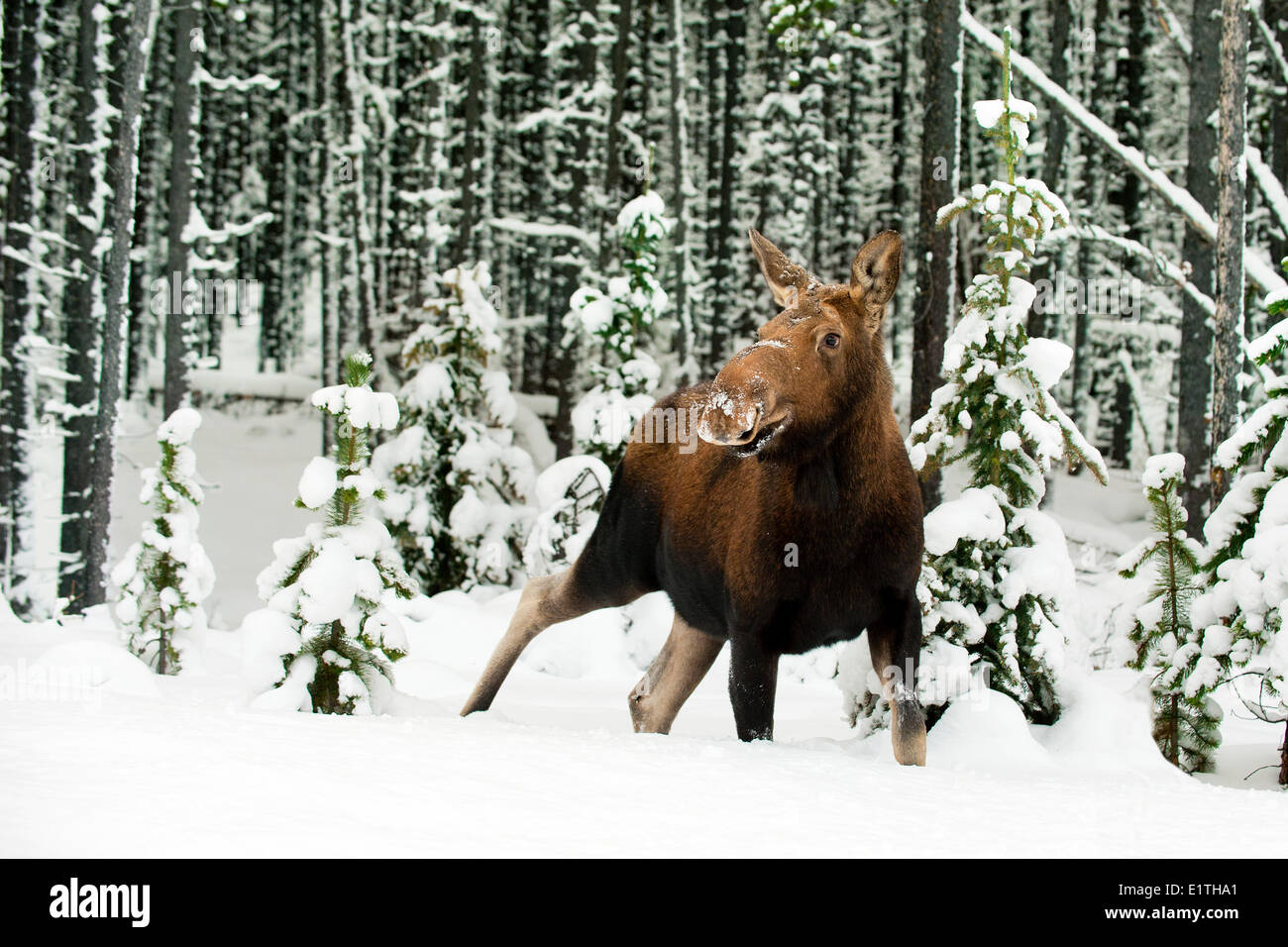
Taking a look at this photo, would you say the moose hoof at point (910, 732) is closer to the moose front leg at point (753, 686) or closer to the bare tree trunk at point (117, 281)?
the moose front leg at point (753, 686)

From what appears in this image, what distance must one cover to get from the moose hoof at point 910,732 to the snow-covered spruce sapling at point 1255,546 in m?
1.67

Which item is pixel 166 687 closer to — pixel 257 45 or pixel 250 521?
pixel 250 521

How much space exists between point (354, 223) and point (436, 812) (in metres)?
19.6

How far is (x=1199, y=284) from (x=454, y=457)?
918 cm

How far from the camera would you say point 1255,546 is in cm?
→ 539

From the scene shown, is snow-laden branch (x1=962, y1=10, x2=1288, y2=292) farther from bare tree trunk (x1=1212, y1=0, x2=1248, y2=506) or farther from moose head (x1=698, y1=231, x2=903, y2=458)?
moose head (x1=698, y1=231, x2=903, y2=458)

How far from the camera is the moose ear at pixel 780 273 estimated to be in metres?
5.31

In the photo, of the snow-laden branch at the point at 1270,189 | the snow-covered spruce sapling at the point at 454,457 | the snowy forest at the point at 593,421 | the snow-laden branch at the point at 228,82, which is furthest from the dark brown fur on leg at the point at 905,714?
the snow-laden branch at the point at 228,82

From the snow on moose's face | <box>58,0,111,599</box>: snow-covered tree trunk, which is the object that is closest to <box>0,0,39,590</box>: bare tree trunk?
<box>58,0,111,599</box>: snow-covered tree trunk

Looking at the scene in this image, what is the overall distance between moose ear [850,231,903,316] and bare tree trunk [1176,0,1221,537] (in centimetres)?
703

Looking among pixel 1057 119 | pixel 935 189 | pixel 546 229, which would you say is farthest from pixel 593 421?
pixel 1057 119

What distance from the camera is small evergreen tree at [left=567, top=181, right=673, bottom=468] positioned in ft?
43.0

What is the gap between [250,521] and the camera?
23.4 m

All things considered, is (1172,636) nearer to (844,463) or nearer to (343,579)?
(844,463)
